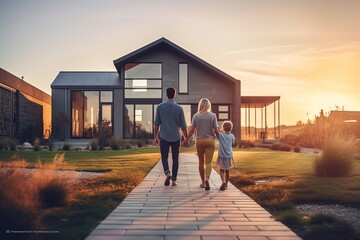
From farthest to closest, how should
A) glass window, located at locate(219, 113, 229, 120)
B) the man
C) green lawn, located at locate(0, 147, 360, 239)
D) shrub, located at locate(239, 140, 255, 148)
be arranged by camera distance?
glass window, located at locate(219, 113, 229, 120)
shrub, located at locate(239, 140, 255, 148)
the man
green lawn, located at locate(0, 147, 360, 239)

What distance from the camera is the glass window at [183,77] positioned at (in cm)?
2820

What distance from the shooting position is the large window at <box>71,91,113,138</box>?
91.8 feet

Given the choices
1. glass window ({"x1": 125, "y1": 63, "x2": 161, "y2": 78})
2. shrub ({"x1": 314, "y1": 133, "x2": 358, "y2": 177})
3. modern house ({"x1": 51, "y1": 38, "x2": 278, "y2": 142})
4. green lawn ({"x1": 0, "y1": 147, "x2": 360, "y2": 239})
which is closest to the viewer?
green lawn ({"x1": 0, "y1": 147, "x2": 360, "y2": 239})

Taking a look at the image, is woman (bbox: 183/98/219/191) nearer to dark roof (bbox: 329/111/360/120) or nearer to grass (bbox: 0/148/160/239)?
grass (bbox: 0/148/160/239)

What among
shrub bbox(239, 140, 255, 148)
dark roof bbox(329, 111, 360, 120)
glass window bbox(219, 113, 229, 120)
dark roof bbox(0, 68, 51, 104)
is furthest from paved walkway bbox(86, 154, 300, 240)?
glass window bbox(219, 113, 229, 120)

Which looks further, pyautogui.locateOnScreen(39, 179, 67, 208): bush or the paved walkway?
pyautogui.locateOnScreen(39, 179, 67, 208): bush

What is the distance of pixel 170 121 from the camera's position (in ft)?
25.6

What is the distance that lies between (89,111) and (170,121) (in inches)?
830

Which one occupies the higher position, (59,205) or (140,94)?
(140,94)

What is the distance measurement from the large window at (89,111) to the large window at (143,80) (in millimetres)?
1424

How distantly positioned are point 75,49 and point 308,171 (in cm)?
1613

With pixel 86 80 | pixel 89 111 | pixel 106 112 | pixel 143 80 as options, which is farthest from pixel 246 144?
pixel 86 80

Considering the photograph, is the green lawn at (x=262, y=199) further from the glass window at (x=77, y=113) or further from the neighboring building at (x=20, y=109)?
the glass window at (x=77, y=113)

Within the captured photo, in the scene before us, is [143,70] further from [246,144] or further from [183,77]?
[246,144]
